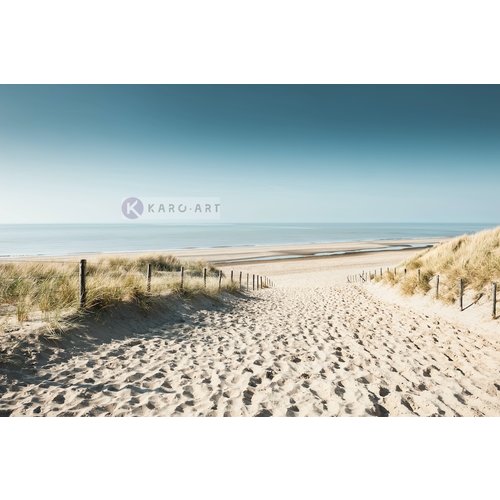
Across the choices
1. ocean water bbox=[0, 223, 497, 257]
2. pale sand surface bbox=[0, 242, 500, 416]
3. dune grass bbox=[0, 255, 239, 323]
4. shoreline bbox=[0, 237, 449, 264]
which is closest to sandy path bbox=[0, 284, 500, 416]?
pale sand surface bbox=[0, 242, 500, 416]

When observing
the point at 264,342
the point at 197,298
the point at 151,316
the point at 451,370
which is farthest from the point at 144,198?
the point at 451,370

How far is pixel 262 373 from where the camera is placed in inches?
171

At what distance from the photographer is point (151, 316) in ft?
22.1

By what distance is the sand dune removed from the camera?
3.47 metres

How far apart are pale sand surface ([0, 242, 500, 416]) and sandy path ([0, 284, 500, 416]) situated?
0.01m

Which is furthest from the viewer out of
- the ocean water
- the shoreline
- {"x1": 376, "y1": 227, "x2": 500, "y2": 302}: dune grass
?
the ocean water

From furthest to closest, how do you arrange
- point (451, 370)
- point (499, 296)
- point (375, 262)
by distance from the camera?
point (375, 262) → point (499, 296) → point (451, 370)

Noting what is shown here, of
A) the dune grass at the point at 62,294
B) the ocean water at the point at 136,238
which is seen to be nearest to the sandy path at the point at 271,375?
the dune grass at the point at 62,294

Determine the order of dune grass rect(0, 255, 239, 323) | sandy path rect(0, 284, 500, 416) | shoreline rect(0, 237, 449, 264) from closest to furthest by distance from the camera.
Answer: sandy path rect(0, 284, 500, 416), dune grass rect(0, 255, 239, 323), shoreline rect(0, 237, 449, 264)

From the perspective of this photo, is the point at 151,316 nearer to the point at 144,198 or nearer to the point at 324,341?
the point at 324,341

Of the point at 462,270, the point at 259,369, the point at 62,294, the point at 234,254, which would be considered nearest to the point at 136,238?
the point at 234,254

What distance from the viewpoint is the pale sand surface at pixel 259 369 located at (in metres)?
3.49

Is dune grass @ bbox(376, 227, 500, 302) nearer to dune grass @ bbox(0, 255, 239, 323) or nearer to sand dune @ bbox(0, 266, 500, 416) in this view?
sand dune @ bbox(0, 266, 500, 416)
